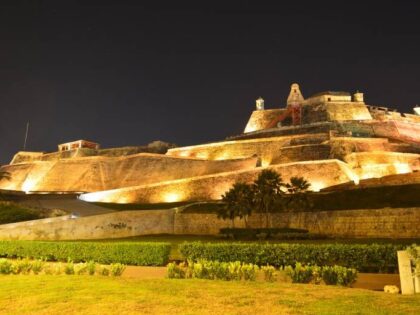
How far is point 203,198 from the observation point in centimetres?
3809

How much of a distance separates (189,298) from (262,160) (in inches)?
1552

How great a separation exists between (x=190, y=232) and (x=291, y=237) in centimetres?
829

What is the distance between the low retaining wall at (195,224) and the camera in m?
22.6

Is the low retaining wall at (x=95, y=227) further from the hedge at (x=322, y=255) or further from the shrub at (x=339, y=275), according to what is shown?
the shrub at (x=339, y=275)

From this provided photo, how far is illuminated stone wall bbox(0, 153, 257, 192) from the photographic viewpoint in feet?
147

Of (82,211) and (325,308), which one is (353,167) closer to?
(82,211)

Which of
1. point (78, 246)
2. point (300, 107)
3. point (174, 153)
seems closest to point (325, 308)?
point (78, 246)

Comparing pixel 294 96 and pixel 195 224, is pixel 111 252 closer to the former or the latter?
pixel 195 224

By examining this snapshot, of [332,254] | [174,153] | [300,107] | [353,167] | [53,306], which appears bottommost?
[53,306]

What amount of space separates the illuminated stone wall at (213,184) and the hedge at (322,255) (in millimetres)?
22877

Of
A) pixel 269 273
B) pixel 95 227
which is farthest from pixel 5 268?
pixel 95 227

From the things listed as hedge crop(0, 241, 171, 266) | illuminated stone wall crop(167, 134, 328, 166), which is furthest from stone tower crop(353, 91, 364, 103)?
hedge crop(0, 241, 171, 266)

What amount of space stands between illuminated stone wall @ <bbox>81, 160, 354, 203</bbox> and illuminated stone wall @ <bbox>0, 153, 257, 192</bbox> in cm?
448

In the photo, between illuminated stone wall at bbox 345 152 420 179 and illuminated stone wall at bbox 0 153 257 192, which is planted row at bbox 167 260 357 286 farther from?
illuminated stone wall at bbox 0 153 257 192
